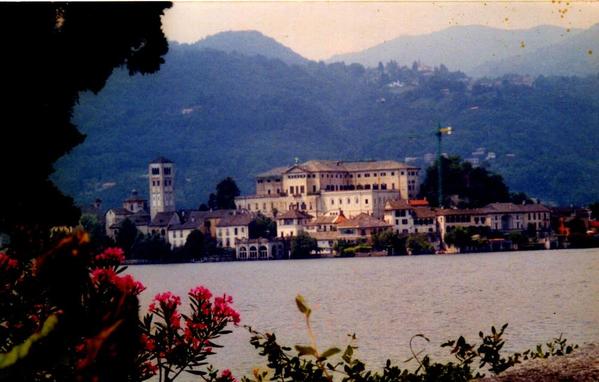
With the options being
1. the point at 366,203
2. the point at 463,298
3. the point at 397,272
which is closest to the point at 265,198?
the point at 366,203

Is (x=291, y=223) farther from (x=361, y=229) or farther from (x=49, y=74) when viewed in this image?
(x=49, y=74)

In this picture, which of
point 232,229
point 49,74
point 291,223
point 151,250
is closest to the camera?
point 49,74

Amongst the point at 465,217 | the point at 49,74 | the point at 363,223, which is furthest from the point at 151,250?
the point at 49,74

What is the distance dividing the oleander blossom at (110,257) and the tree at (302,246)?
10645 centimetres

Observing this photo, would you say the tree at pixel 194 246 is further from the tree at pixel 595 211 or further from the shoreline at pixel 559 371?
the shoreline at pixel 559 371

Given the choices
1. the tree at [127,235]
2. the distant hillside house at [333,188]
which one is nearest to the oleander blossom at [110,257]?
the tree at [127,235]

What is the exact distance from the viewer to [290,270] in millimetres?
90188

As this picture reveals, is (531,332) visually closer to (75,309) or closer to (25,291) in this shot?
(25,291)

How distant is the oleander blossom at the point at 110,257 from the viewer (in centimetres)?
688

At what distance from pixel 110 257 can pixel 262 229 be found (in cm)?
11646

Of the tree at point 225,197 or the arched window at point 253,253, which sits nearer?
→ the arched window at point 253,253

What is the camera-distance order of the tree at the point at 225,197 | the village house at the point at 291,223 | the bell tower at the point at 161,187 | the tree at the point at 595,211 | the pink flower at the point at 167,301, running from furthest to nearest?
the bell tower at the point at 161,187, the tree at the point at 225,197, the village house at the point at 291,223, the tree at the point at 595,211, the pink flower at the point at 167,301

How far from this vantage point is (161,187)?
497 ft

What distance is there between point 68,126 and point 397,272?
69.8 m
